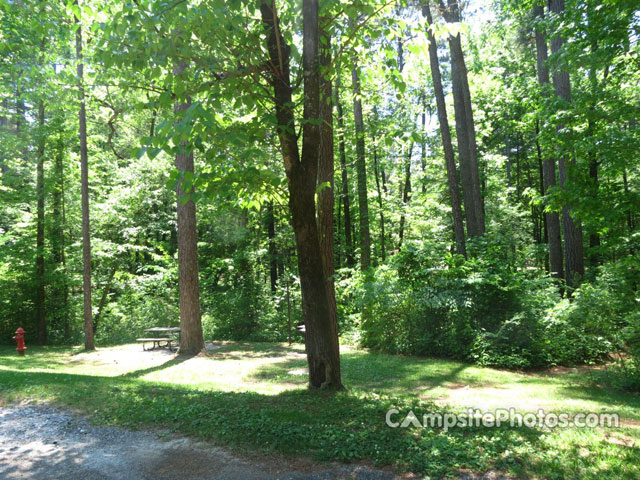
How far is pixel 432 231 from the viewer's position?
21984 mm

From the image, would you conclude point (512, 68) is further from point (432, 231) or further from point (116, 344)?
point (116, 344)

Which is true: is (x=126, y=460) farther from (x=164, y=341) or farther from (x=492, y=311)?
(x=164, y=341)

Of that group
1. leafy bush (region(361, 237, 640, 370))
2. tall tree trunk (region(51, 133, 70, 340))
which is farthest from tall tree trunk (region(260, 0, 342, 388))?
tall tree trunk (region(51, 133, 70, 340))

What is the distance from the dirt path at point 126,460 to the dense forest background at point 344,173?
107 inches

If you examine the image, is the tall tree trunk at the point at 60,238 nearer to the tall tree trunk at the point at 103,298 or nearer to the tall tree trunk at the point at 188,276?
the tall tree trunk at the point at 103,298

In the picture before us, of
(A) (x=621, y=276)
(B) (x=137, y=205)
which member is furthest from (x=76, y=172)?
(A) (x=621, y=276)

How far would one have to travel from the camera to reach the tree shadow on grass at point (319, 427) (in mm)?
4059

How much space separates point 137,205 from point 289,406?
17.0m

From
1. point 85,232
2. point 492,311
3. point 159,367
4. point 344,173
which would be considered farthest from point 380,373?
point 344,173

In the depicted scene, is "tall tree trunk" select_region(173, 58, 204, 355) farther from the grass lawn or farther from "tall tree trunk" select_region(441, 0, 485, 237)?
"tall tree trunk" select_region(441, 0, 485, 237)

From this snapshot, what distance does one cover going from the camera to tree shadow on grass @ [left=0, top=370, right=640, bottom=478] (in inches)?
160

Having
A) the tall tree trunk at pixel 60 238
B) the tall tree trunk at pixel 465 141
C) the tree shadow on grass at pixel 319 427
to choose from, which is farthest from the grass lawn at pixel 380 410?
the tall tree trunk at pixel 60 238

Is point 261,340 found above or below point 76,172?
below

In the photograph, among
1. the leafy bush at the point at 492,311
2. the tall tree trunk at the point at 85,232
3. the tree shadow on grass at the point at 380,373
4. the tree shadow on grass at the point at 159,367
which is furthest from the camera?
the tall tree trunk at the point at 85,232
